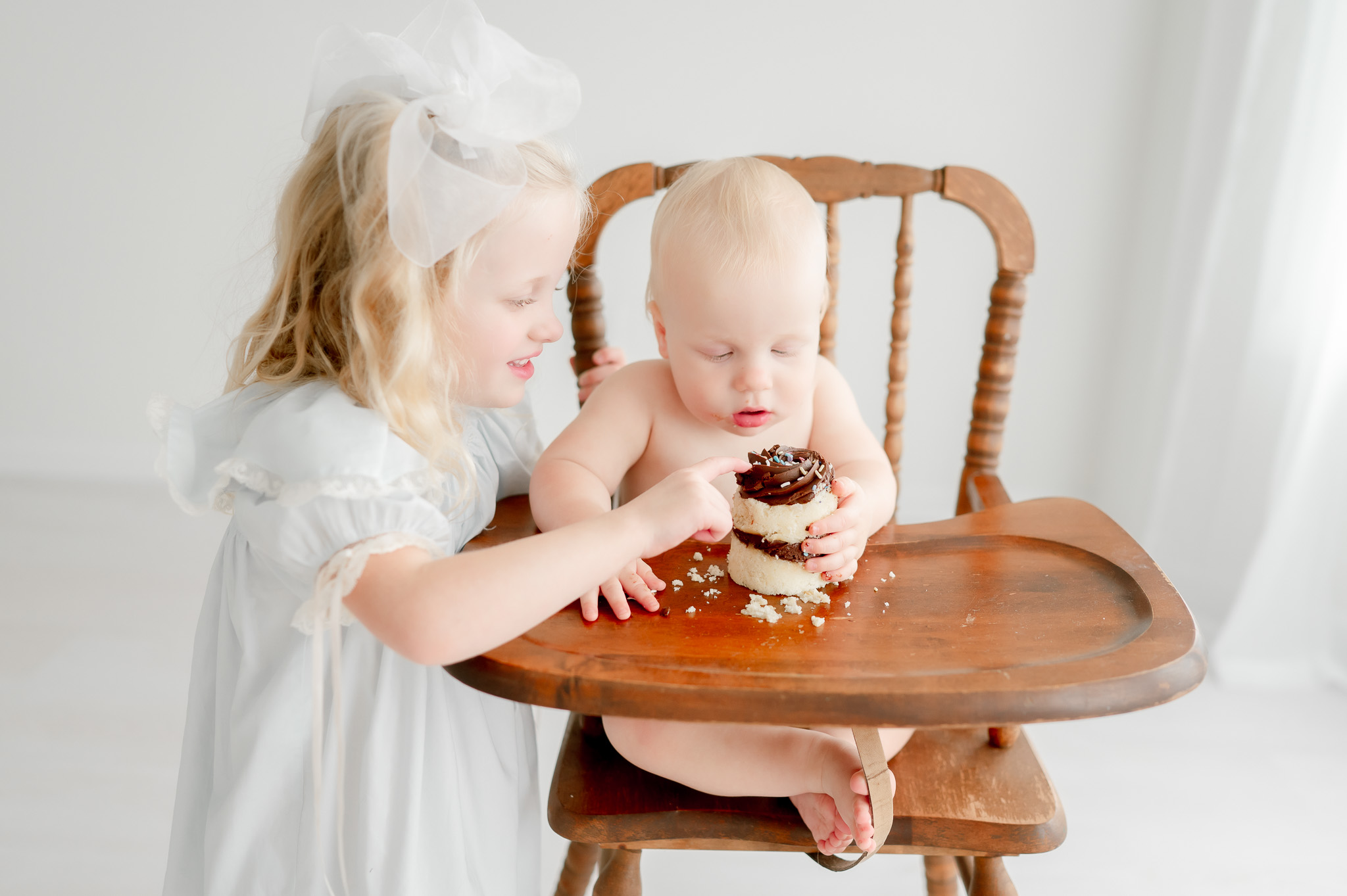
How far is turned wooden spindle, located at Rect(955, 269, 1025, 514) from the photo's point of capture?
134 cm

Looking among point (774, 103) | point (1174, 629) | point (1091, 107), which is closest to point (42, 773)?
point (1174, 629)

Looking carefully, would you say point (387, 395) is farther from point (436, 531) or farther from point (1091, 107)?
point (1091, 107)

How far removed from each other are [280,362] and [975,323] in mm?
2068

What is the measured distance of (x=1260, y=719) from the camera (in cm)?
204

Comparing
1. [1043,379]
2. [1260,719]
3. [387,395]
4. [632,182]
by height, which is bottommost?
[1260,719]

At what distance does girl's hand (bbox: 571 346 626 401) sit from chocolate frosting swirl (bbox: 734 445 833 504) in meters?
0.45

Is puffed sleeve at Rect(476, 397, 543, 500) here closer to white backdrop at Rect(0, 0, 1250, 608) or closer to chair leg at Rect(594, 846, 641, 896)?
chair leg at Rect(594, 846, 641, 896)

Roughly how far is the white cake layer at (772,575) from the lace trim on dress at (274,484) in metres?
0.31

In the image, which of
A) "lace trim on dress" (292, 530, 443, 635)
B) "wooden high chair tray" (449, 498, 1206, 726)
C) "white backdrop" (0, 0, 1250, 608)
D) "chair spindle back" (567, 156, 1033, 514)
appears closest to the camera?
"wooden high chair tray" (449, 498, 1206, 726)

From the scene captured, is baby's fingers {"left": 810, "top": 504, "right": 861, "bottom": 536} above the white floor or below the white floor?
above

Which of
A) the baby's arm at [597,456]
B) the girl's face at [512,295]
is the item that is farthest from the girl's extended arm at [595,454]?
the girl's face at [512,295]

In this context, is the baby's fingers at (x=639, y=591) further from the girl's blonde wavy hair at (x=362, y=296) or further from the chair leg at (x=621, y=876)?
the chair leg at (x=621, y=876)

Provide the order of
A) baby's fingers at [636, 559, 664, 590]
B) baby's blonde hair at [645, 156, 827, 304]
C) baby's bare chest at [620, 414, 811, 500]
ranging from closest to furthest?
1. baby's fingers at [636, 559, 664, 590]
2. baby's blonde hair at [645, 156, 827, 304]
3. baby's bare chest at [620, 414, 811, 500]

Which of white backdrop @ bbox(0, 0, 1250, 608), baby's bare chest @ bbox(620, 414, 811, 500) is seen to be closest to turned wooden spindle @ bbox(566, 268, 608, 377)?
baby's bare chest @ bbox(620, 414, 811, 500)
